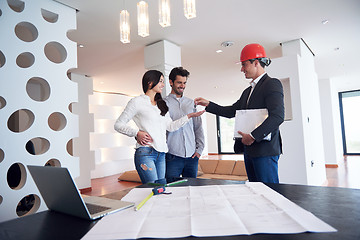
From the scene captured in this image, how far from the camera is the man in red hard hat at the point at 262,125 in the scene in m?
1.48

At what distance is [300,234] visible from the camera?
53 cm

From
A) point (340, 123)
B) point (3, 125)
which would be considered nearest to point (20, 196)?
point (3, 125)

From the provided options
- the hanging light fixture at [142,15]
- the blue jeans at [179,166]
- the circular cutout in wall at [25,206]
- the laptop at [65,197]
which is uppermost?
the hanging light fixture at [142,15]

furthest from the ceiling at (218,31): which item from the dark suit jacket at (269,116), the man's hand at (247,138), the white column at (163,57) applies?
the man's hand at (247,138)

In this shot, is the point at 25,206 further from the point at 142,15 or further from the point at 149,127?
the point at 142,15

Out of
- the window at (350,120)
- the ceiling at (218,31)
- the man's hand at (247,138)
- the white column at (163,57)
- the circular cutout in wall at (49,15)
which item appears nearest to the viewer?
the man's hand at (247,138)

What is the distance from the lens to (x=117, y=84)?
6844 mm

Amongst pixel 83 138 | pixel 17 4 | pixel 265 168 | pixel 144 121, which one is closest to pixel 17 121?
pixel 83 138

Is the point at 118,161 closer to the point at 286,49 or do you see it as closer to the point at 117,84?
the point at 117,84

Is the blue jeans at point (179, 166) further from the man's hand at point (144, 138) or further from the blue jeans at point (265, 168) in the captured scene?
the blue jeans at point (265, 168)

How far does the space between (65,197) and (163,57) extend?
128 inches

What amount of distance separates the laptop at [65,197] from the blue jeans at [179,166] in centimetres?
129

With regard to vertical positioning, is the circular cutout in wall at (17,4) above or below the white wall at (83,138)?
above

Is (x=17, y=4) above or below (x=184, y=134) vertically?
above
